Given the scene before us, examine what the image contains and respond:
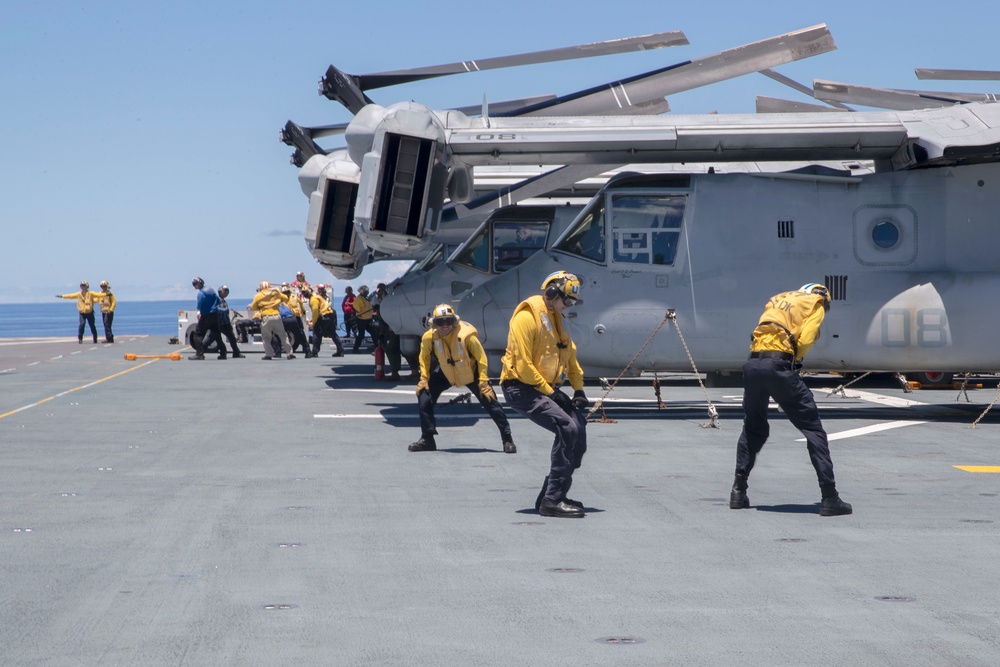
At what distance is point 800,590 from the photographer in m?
6.14

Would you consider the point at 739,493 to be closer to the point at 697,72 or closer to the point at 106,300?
the point at 697,72

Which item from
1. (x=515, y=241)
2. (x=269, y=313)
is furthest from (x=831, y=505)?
(x=269, y=313)

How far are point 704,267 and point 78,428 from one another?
8.11 m

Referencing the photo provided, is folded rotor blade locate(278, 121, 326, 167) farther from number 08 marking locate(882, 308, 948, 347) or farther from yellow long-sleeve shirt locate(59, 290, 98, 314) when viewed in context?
yellow long-sleeve shirt locate(59, 290, 98, 314)

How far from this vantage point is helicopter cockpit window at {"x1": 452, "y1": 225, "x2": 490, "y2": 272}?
19.3 m

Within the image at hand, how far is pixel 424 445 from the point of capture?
1198 cm

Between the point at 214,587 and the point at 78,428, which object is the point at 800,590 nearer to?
the point at 214,587

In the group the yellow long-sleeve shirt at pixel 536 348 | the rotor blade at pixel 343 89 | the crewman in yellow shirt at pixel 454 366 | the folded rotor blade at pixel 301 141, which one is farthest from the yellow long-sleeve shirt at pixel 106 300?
the yellow long-sleeve shirt at pixel 536 348

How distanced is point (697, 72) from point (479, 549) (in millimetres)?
11533

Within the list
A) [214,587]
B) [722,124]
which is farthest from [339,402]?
[214,587]

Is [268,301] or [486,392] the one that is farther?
[268,301]

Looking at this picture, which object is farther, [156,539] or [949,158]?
[949,158]

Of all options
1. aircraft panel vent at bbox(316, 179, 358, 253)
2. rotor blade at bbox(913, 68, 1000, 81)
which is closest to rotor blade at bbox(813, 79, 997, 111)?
rotor blade at bbox(913, 68, 1000, 81)

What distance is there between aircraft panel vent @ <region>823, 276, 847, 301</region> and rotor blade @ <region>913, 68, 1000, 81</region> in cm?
806
